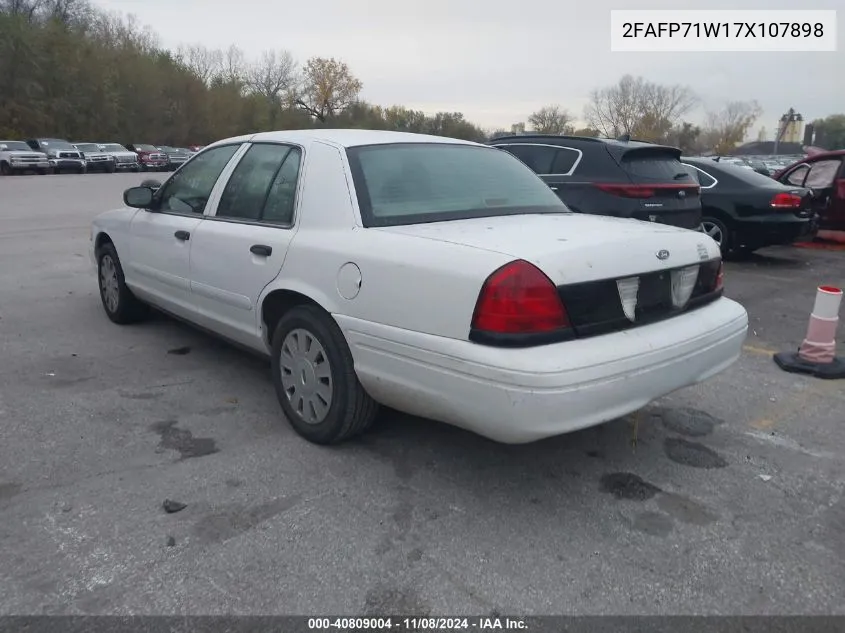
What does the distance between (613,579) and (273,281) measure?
218 cm

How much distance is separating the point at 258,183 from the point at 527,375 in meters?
2.22

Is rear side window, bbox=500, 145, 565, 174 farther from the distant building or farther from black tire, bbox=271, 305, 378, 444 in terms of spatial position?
the distant building

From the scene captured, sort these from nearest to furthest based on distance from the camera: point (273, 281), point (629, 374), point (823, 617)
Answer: point (823, 617)
point (629, 374)
point (273, 281)

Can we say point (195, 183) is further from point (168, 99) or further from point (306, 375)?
point (168, 99)

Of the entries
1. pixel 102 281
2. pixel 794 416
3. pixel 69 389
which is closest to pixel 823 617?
pixel 794 416

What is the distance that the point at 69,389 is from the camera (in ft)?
14.7

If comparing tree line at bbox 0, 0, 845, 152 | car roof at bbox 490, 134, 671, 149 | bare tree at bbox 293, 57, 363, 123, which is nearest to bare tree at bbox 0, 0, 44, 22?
tree line at bbox 0, 0, 845, 152

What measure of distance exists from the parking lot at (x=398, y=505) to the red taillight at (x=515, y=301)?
84 centimetres

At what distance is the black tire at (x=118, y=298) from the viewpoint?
5730mm

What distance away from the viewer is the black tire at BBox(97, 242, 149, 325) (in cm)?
573

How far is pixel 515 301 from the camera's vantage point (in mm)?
2816

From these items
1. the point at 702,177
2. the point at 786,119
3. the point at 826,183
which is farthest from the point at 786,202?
the point at 786,119

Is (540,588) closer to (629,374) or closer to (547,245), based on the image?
(629,374)

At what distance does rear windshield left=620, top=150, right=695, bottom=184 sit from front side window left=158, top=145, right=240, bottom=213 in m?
4.40
